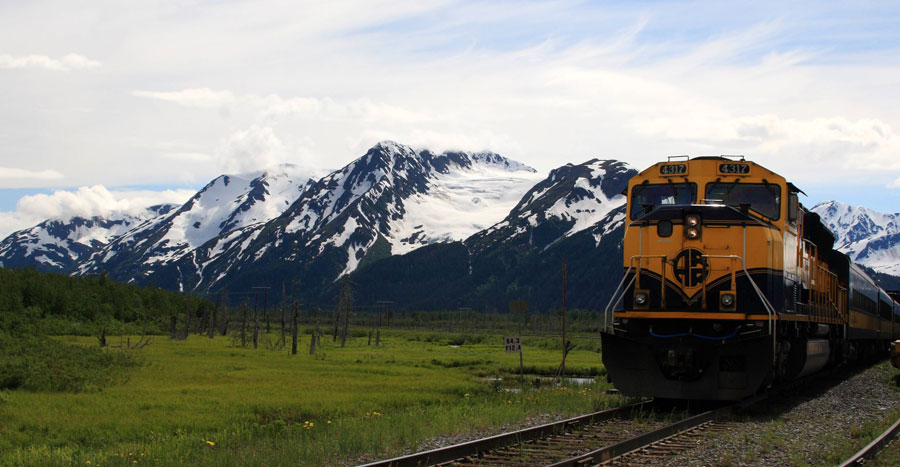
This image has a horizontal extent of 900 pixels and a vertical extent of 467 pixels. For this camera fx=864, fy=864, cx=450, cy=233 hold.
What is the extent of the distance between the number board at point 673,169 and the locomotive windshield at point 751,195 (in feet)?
2.33

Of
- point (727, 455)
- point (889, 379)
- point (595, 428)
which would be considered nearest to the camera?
point (727, 455)

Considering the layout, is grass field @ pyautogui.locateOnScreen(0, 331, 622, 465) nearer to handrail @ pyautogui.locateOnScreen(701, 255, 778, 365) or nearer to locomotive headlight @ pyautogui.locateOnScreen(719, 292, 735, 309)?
locomotive headlight @ pyautogui.locateOnScreen(719, 292, 735, 309)

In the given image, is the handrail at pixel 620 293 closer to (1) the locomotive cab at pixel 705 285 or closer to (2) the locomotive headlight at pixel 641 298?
(1) the locomotive cab at pixel 705 285

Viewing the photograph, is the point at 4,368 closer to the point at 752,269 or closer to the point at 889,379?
the point at 752,269

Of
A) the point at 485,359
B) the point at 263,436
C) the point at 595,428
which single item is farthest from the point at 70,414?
the point at 485,359

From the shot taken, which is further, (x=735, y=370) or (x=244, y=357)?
(x=244, y=357)

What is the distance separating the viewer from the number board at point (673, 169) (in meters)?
21.5

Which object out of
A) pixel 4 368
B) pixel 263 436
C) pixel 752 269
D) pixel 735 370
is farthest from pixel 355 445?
pixel 4 368

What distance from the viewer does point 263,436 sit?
64.2 feet

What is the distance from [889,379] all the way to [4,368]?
32.6 m

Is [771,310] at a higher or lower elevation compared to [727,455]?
higher

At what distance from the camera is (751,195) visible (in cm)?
2122

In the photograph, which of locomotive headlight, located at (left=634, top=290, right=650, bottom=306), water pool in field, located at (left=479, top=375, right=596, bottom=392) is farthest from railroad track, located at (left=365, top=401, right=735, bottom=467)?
water pool in field, located at (left=479, top=375, right=596, bottom=392)

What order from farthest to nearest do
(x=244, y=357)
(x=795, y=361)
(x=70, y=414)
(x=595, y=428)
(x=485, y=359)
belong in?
1. (x=485, y=359)
2. (x=244, y=357)
3. (x=70, y=414)
4. (x=795, y=361)
5. (x=595, y=428)
